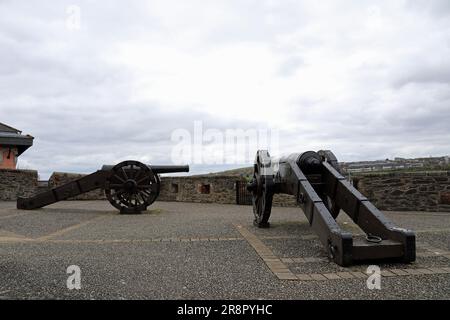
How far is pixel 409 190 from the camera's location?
38.1ft

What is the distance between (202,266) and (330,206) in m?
3.68

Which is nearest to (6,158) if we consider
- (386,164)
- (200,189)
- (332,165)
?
(200,189)

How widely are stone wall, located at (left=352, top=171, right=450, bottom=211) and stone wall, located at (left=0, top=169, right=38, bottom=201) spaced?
14307 millimetres

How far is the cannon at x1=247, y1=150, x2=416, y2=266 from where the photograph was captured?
4480 mm

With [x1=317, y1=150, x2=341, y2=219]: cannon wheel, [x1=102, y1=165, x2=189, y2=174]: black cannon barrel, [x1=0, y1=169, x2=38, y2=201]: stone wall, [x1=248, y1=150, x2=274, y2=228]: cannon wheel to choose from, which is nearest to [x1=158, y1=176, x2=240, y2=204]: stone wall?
[x1=102, y1=165, x2=189, y2=174]: black cannon barrel

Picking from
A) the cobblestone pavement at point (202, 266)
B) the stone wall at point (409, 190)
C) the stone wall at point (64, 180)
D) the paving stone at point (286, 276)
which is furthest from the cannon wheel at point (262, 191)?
the stone wall at point (64, 180)

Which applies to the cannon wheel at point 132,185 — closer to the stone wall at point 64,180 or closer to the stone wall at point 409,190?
the stone wall at point 409,190

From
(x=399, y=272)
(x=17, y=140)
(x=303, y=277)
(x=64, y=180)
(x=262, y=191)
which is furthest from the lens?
(x=17, y=140)

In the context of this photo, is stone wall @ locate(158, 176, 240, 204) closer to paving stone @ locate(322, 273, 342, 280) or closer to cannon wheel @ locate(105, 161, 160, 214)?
cannon wheel @ locate(105, 161, 160, 214)

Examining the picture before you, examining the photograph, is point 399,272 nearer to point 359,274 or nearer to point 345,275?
point 359,274

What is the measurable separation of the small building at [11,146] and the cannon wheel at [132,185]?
14565 mm

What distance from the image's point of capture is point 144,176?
11.8m
